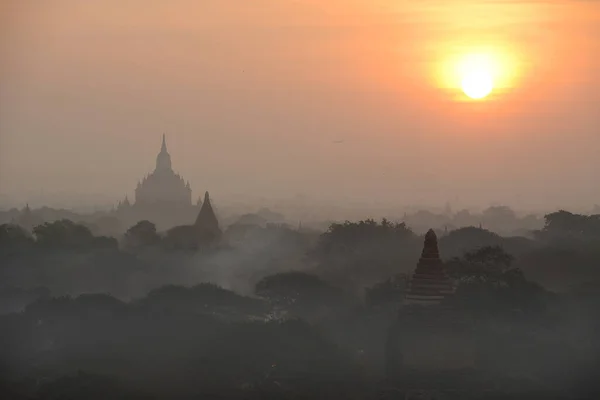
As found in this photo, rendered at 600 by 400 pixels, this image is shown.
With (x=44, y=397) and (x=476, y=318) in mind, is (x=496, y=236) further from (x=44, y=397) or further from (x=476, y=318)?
(x=44, y=397)

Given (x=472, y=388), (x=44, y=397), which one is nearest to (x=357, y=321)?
(x=472, y=388)

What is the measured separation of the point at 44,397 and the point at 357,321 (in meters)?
7.85

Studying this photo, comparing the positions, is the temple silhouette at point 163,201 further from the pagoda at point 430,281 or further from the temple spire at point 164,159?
the pagoda at point 430,281

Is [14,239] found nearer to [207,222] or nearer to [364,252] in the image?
[207,222]

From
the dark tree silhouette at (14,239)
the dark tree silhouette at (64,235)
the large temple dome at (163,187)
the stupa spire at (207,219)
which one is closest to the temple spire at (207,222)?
the stupa spire at (207,219)

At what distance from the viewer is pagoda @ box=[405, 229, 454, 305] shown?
1282 inches

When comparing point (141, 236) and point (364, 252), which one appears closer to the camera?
point (364, 252)

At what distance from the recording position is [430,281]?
32656 millimetres

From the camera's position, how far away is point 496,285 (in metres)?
35.9

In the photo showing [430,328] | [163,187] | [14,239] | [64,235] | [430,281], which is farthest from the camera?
[163,187]

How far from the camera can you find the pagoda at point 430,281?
32562mm

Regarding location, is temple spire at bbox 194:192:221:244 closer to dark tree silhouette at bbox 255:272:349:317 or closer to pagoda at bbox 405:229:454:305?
dark tree silhouette at bbox 255:272:349:317

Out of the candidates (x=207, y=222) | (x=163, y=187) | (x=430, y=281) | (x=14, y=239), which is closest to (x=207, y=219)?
(x=207, y=222)

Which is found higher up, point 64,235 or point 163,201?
point 163,201
